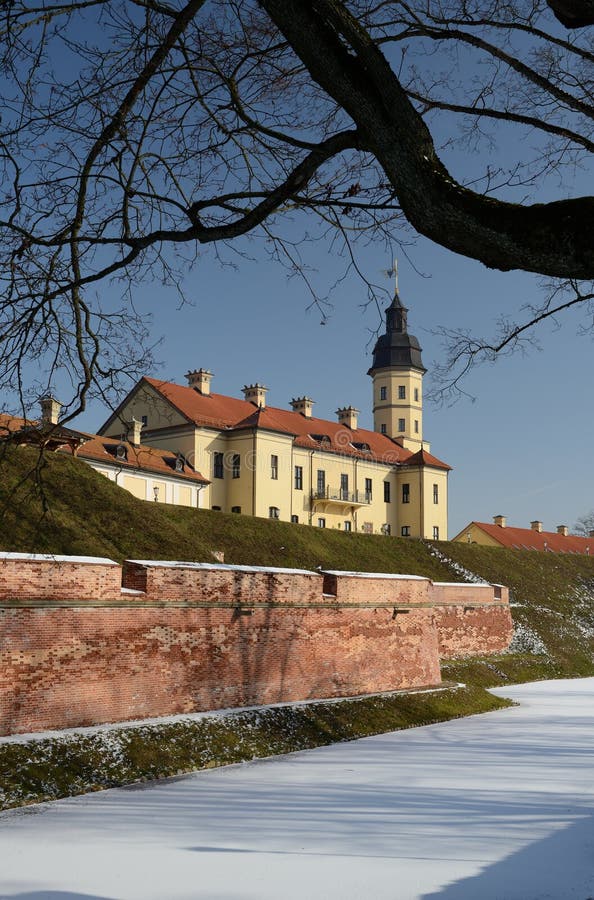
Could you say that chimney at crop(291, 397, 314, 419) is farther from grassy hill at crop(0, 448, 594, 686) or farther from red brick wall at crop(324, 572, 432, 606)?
red brick wall at crop(324, 572, 432, 606)

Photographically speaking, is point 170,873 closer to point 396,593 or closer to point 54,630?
point 54,630

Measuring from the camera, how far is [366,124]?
4258 millimetres

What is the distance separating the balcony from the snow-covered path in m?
30.9

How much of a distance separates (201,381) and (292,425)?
17.6 ft

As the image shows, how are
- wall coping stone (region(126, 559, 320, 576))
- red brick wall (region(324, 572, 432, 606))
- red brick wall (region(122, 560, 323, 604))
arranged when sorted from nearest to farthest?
red brick wall (region(122, 560, 323, 604)) → wall coping stone (region(126, 559, 320, 576)) → red brick wall (region(324, 572, 432, 606))

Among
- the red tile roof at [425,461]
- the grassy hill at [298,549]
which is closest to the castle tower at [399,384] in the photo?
the red tile roof at [425,461]

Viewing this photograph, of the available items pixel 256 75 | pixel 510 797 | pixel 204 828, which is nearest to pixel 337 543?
pixel 510 797

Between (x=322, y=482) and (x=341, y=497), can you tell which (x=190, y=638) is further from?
(x=341, y=497)

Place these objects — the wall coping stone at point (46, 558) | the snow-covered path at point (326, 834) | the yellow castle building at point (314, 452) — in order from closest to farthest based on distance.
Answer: the snow-covered path at point (326, 834) < the wall coping stone at point (46, 558) < the yellow castle building at point (314, 452)

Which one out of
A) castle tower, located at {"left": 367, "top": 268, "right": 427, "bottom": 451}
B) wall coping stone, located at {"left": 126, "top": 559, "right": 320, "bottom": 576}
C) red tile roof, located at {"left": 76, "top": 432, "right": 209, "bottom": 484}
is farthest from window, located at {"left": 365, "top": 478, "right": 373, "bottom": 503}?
wall coping stone, located at {"left": 126, "top": 559, "right": 320, "bottom": 576}

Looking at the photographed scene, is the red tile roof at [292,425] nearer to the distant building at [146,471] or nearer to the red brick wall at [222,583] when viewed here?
the distant building at [146,471]

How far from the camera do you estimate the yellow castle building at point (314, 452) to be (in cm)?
4088

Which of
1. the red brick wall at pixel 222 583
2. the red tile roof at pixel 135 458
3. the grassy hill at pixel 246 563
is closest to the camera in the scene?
the grassy hill at pixel 246 563

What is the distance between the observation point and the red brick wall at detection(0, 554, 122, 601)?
1197 centimetres
